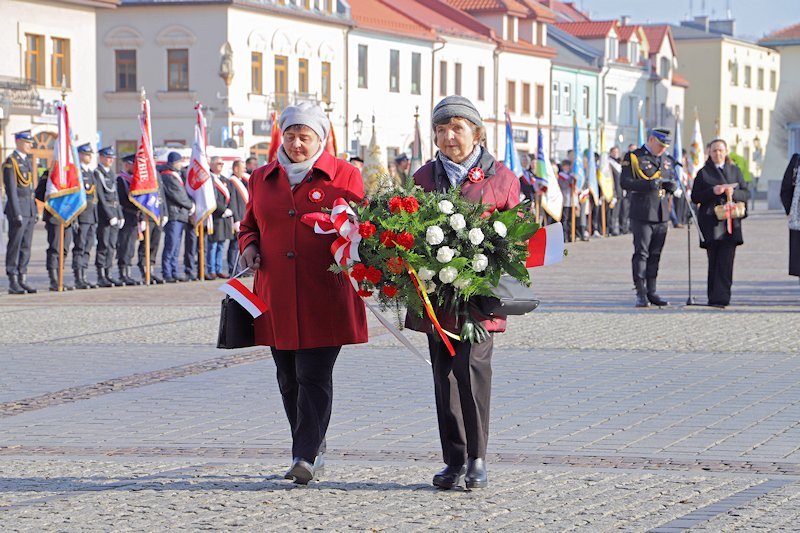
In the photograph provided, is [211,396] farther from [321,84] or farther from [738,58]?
[738,58]

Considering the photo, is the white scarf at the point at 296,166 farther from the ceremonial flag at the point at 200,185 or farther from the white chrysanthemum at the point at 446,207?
the ceremonial flag at the point at 200,185

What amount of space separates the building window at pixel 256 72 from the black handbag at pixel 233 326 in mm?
49021

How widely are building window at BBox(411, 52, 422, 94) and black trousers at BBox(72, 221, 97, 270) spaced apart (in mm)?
45339

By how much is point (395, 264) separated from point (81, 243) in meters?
15.0

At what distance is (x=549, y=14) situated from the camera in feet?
254

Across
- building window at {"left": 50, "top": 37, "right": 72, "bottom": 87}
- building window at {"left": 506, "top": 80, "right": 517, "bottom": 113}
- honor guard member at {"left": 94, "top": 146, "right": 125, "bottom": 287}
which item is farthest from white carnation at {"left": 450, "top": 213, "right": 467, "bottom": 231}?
building window at {"left": 506, "top": 80, "right": 517, "bottom": 113}

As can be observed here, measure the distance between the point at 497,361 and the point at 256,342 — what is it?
16.4 ft

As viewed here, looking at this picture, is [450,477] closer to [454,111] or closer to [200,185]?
[454,111]

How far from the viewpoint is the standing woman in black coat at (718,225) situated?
1730 cm

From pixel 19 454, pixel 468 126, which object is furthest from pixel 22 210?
pixel 468 126

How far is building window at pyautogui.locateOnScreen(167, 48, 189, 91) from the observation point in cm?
5538

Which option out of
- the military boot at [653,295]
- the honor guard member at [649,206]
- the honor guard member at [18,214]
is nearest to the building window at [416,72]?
the honor guard member at [18,214]

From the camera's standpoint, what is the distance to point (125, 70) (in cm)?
5622

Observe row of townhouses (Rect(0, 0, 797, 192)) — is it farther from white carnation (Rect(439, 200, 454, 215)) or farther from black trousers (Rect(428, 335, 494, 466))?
white carnation (Rect(439, 200, 454, 215))
